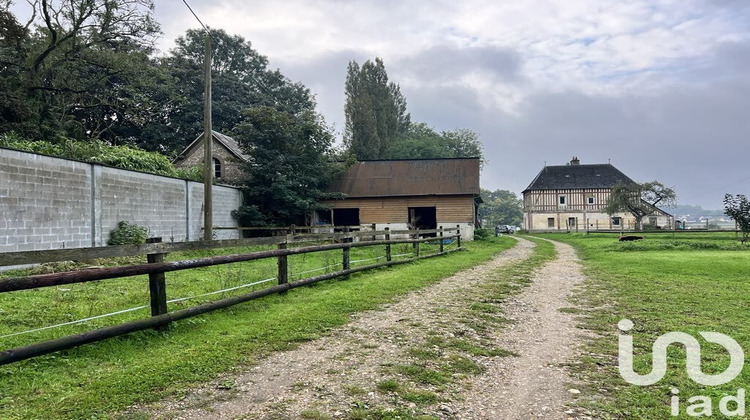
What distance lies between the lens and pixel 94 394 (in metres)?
3.33

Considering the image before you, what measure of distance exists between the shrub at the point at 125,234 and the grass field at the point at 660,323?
1368 cm

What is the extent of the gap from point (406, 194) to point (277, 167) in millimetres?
8725

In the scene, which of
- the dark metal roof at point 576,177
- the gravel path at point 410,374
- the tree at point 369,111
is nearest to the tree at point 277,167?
the gravel path at point 410,374

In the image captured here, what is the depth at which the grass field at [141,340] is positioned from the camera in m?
3.34

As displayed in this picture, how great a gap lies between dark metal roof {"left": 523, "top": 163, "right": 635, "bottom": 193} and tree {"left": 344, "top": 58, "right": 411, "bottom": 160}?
2083 cm

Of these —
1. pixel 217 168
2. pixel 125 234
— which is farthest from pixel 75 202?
pixel 217 168

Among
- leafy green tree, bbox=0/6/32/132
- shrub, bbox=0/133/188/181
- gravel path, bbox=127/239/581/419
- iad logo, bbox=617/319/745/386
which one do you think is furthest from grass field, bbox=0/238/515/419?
leafy green tree, bbox=0/6/32/132

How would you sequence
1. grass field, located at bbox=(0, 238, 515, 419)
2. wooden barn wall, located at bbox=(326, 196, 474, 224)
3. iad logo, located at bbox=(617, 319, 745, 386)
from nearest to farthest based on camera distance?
1. grass field, located at bbox=(0, 238, 515, 419)
2. iad logo, located at bbox=(617, 319, 745, 386)
3. wooden barn wall, located at bbox=(326, 196, 474, 224)

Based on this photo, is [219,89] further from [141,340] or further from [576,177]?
[141,340]

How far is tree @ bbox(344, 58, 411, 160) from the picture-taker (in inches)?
2266

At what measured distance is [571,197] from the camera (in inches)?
2176

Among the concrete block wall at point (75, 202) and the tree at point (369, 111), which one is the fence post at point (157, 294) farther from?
the tree at point (369, 111)

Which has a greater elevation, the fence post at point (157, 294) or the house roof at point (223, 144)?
the house roof at point (223, 144)

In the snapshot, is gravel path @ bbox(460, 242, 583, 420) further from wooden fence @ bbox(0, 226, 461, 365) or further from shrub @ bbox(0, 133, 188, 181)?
shrub @ bbox(0, 133, 188, 181)
